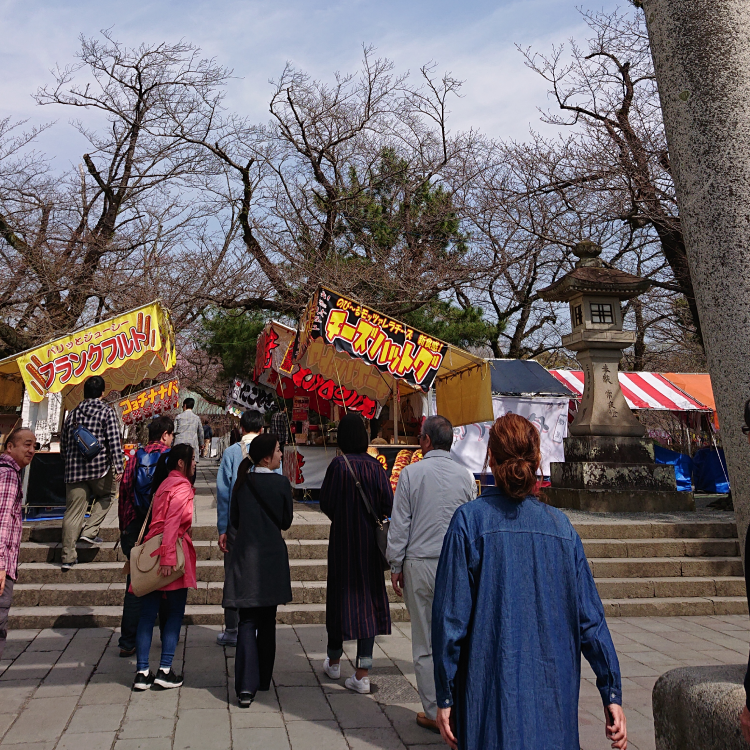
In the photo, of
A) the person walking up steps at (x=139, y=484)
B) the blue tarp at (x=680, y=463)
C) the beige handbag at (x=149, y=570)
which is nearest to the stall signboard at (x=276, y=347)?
the person walking up steps at (x=139, y=484)

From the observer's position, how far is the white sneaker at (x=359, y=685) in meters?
4.26

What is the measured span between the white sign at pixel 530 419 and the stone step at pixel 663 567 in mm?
5363

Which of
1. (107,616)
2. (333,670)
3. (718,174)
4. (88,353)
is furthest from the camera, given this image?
(88,353)

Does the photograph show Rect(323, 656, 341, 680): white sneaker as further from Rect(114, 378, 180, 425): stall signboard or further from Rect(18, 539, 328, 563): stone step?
Rect(114, 378, 180, 425): stall signboard

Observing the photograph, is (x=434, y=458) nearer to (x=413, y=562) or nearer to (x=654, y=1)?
(x=413, y=562)

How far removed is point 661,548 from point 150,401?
12.9 m

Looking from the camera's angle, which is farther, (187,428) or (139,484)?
(187,428)

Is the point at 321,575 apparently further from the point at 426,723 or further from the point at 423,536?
the point at 423,536

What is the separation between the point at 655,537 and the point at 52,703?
6.86 metres

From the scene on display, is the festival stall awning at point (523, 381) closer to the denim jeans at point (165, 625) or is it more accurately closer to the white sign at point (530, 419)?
the white sign at point (530, 419)

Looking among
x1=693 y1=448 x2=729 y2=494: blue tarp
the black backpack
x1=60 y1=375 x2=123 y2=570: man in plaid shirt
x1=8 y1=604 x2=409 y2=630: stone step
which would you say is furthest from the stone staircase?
x1=693 y1=448 x2=729 y2=494: blue tarp

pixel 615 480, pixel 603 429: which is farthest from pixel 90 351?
pixel 615 480

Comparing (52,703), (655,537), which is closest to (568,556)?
(52,703)

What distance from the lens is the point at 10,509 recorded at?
3527 millimetres
